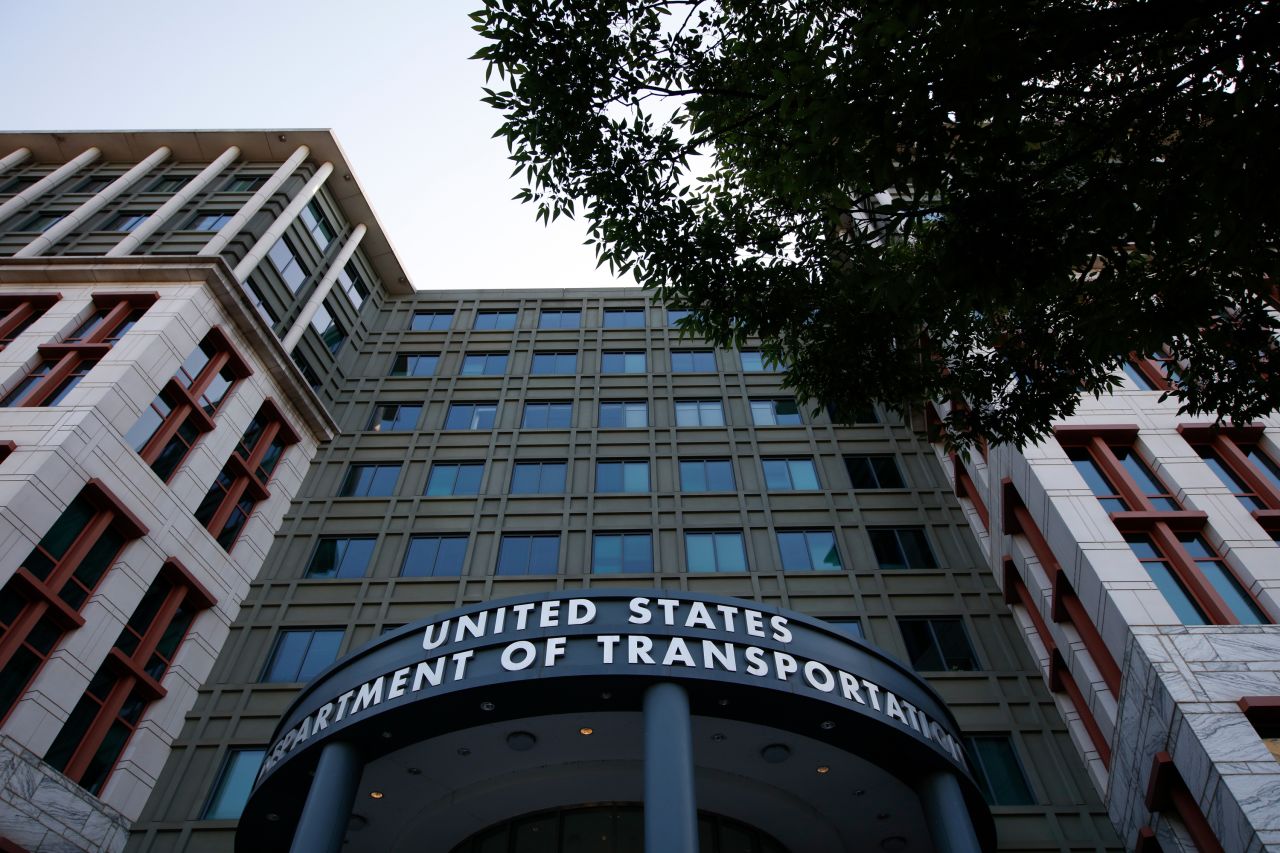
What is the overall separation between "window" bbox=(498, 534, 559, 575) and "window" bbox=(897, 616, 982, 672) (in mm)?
10464

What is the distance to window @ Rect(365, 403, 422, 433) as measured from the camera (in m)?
30.7

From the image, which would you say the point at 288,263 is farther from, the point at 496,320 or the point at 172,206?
the point at 496,320

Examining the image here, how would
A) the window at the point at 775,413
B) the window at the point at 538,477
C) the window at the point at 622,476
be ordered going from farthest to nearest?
the window at the point at 775,413 < the window at the point at 622,476 < the window at the point at 538,477

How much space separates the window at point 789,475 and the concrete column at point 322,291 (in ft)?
58.6

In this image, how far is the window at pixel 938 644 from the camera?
2133cm

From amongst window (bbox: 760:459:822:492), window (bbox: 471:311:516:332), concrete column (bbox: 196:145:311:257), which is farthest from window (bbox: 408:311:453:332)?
window (bbox: 760:459:822:492)

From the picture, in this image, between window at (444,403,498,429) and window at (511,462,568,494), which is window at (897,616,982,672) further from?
window at (444,403,498,429)

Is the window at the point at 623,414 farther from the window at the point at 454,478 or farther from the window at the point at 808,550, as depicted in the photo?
the window at the point at 808,550

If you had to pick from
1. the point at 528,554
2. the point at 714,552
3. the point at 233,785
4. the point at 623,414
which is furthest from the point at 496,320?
the point at 233,785

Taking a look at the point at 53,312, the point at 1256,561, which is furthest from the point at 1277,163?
the point at 53,312

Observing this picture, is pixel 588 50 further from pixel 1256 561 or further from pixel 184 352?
pixel 184 352

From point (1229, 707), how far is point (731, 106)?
45.1 ft

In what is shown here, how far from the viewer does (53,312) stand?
80.6 ft

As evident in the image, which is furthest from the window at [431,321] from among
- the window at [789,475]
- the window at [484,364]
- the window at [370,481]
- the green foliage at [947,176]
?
the green foliage at [947,176]
